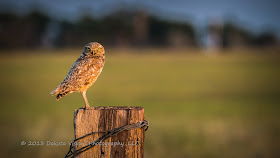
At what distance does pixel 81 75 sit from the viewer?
13.4ft

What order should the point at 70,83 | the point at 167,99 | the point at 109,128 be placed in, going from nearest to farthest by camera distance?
the point at 109,128 < the point at 70,83 < the point at 167,99

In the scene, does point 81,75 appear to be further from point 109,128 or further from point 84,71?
point 109,128

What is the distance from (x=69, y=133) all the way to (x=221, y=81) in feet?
106

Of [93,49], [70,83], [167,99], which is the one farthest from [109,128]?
[167,99]

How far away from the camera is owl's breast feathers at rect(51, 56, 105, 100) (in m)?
3.99

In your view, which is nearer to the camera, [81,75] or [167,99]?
[81,75]

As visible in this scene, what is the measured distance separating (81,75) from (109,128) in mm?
1279

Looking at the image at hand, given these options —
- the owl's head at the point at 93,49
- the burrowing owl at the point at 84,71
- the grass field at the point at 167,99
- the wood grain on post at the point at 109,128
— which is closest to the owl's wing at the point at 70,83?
the burrowing owl at the point at 84,71

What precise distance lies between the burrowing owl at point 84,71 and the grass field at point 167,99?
5.33 metres

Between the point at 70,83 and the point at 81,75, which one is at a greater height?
the point at 81,75

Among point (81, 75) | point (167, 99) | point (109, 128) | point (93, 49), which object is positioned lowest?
point (109, 128)

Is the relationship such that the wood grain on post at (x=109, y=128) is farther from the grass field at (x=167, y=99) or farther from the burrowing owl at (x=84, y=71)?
the grass field at (x=167, y=99)

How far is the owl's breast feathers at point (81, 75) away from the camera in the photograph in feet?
13.1

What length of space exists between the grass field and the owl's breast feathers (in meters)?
5.33
